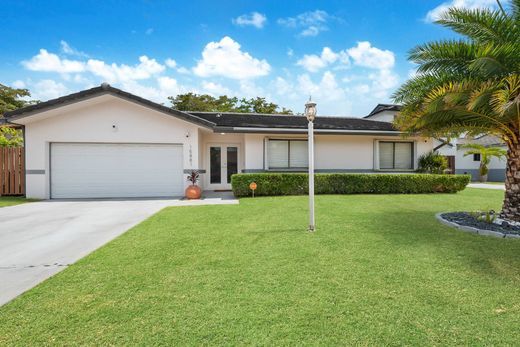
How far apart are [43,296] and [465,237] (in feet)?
23.1

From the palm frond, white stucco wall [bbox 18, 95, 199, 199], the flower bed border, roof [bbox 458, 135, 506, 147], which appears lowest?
the flower bed border

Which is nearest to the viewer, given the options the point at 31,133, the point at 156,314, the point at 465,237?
the point at 156,314

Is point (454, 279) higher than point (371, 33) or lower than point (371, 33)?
lower

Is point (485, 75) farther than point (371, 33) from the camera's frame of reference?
No

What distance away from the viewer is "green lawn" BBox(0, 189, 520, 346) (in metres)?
2.32

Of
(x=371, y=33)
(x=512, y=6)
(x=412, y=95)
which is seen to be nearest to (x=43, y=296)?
(x=412, y=95)

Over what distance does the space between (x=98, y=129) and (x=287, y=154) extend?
29.5 feet

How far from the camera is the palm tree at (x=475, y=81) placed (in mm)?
5375

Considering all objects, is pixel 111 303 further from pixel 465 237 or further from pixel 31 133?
pixel 31 133

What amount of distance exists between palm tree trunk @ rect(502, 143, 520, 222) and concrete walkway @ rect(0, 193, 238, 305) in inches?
360

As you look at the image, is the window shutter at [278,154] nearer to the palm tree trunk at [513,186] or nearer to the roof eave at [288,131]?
the roof eave at [288,131]

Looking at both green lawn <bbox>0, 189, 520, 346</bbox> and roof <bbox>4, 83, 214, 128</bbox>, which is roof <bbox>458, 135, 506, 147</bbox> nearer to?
green lawn <bbox>0, 189, 520, 346</bbox>

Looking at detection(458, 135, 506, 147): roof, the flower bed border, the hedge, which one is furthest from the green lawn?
detection(458, 135, 506, 147): roof

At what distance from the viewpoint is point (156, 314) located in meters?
2.63
